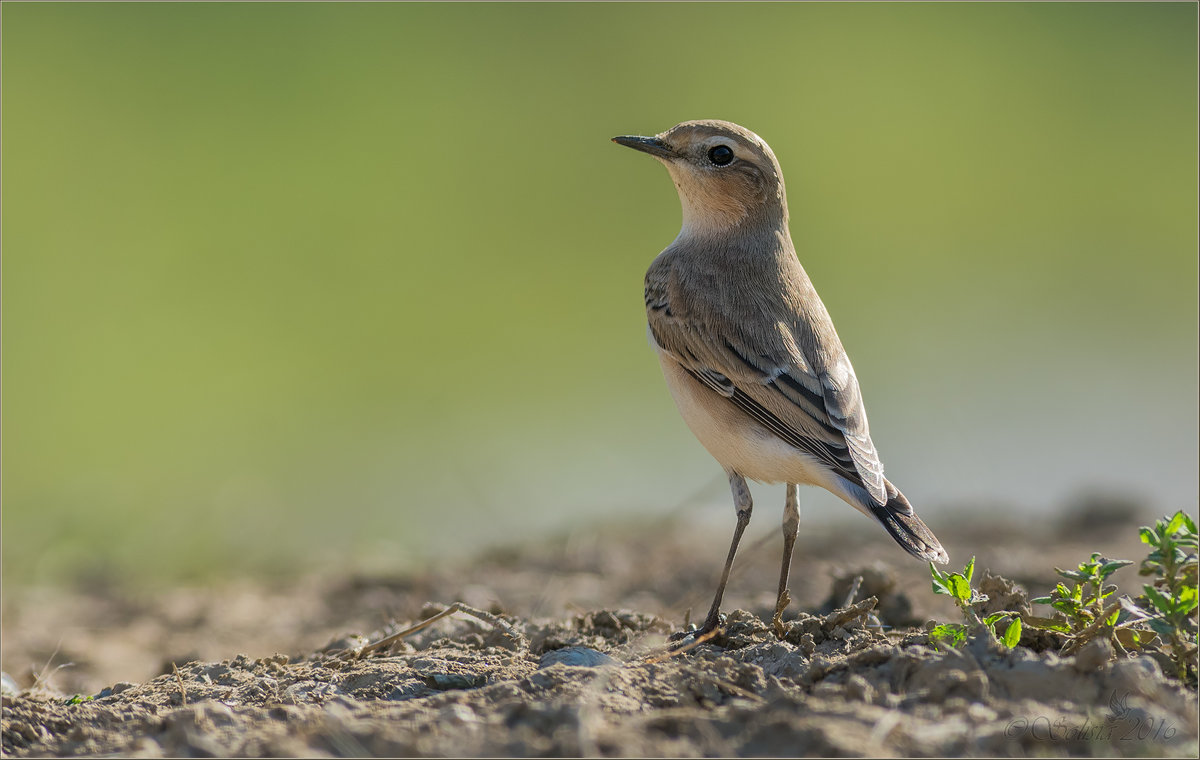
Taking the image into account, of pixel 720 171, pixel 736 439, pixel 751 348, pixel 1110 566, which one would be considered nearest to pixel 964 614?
pixel 1110 566

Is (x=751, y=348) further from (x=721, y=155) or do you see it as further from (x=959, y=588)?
(x=959, y=588)

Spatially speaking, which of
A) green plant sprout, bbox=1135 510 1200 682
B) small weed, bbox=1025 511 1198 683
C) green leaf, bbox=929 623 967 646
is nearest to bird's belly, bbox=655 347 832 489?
green leaf, bbox=929 623 967 646

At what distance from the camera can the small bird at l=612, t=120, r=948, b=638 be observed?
5301 mm

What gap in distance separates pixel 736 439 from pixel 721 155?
5.66 ft

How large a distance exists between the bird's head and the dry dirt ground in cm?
201

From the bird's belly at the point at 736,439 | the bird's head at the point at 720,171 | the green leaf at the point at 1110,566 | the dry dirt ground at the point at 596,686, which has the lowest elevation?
the dry dirt ground at the point at 596,686

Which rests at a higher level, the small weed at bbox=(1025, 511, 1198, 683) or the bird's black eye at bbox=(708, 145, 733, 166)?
the bird's black eye at bbox=(708, 145, 733, 166)

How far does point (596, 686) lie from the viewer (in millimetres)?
3875

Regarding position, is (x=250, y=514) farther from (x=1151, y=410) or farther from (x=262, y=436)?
(x=1151, y=410)

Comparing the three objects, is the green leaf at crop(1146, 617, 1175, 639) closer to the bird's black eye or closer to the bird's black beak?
the bird's black eye

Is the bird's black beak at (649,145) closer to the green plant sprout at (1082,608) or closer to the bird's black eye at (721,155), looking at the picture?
the bird's black eye at (721,155)

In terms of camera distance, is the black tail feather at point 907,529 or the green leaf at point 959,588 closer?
the green leaf at point 959,588

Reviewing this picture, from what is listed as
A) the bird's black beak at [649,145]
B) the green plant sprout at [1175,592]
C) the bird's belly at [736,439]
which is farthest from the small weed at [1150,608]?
the bird's black beak at [649,145]

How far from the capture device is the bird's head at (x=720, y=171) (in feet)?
21.4
